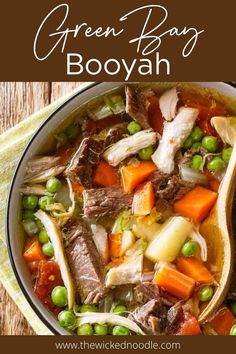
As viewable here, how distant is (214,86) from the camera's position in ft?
15.7

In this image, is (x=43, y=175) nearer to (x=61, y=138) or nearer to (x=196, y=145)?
(x=61, y=138)

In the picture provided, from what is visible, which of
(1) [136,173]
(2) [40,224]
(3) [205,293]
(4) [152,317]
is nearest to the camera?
(4) [152,317]

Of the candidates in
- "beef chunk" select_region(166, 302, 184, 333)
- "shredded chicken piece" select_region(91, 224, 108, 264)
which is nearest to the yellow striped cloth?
"shredded chicken piece" select_region(91, 224, 108, 264)

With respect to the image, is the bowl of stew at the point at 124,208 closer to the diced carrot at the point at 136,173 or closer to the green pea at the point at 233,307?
the diced carrot at the point at 136,173

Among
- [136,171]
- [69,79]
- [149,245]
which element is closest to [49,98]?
[69,79]

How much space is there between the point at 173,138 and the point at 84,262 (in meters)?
1.02

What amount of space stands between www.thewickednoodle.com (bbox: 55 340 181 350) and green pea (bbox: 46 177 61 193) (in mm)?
1026

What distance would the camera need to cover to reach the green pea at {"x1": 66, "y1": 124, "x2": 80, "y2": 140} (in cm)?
503

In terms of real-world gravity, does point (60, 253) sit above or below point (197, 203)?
below

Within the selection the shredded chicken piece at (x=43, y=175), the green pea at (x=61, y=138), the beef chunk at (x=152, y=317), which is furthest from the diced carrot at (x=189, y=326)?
the green pea at (x=61, y=138)

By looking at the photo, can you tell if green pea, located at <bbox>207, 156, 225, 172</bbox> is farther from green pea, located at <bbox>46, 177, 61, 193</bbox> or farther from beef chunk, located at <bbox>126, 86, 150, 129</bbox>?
green pea, located at <bbox>46, 177, 61, 193</bbox>

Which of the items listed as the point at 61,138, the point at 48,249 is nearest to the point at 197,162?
the point at 61,138

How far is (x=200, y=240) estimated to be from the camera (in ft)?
15.9

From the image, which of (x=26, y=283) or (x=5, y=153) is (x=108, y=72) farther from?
(x=26, y=283)
